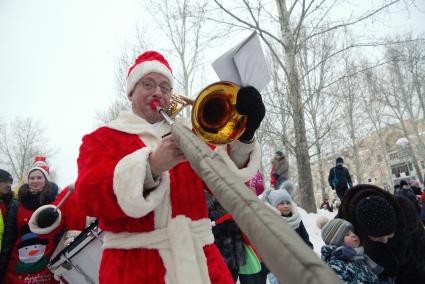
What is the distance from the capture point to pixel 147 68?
193 centimetres

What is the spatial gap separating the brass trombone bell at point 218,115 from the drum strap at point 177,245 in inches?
16.6

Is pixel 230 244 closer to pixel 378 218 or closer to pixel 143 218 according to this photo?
pixel 378 218

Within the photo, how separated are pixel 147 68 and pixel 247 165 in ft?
3.06

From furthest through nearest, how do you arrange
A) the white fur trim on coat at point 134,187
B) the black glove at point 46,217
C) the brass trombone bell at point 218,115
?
the black glove at point 46,217
the brass trombone bell at point 218,115
the white fur trim on coat at point 134,187

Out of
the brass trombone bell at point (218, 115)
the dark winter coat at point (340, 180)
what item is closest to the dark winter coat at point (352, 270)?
the brass trombone bell at point (218, 115)

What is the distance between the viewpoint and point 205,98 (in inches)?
54.4

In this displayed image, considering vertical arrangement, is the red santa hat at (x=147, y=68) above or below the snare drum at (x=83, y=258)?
above

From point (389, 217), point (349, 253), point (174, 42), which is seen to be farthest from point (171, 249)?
A: point (174, 42)

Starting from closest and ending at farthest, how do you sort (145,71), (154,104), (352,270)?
1. (154,104)
2. (145,71)
3. (352,270)

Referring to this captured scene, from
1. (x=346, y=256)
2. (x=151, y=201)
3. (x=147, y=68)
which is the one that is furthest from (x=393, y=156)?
(x=151, y=201)

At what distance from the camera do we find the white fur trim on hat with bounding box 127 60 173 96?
6.28 feet

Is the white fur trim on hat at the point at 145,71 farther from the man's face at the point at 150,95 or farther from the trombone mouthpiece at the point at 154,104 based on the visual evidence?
the trombone mouthpiece at the point at 154,104

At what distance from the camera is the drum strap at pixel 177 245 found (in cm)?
130

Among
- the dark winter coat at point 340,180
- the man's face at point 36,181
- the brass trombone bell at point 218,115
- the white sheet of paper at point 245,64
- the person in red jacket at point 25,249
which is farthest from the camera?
the dark winter coat at point 340,180
